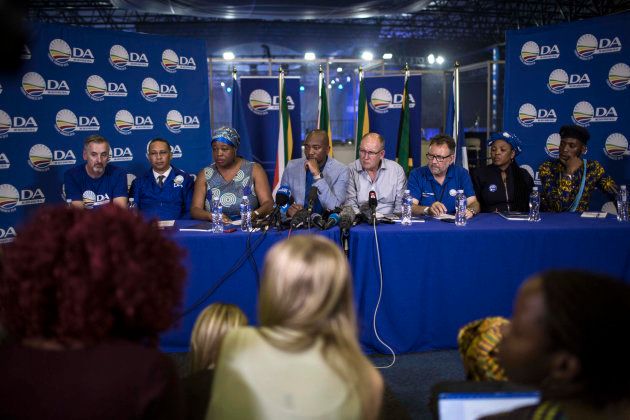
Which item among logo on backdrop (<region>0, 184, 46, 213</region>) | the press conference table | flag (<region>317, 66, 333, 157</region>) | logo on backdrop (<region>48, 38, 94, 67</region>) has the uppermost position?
logo on backdrop (<region>48, 38, 94, 67</region>)

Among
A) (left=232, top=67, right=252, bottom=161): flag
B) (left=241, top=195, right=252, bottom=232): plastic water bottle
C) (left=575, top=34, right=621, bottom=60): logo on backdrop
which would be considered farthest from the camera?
(left=232, top=67, right=252, bottom=161): flag

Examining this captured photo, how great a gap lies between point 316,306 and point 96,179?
139 inches

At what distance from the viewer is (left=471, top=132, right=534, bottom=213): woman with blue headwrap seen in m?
3.94

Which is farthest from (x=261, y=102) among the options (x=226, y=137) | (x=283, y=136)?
(x=226, y=137)

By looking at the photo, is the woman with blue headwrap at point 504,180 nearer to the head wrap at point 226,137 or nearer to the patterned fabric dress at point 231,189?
the patterned fabric dress at point 231,189

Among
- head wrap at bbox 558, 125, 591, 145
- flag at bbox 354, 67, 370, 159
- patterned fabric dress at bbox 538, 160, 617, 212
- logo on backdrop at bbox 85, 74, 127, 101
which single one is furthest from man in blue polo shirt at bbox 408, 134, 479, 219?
logo on backdrop at bbox 85, 74, 127, 101

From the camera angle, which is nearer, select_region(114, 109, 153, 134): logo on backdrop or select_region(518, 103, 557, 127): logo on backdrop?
select_region(114, 109, 153, 134): logo on backdrop

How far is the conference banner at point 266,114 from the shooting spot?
5734 millimetres

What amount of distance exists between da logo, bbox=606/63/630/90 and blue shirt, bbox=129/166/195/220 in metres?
4.46

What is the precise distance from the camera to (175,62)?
538 centimetres

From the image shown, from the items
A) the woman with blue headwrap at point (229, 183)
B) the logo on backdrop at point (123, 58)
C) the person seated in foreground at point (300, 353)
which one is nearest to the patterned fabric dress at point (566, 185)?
the woman with blue headwrap at point (229, 183)

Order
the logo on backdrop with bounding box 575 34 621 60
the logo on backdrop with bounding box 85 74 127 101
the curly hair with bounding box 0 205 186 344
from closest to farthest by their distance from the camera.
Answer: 1. the curly hair with bounding box 0 205 186 344
2. the logo on backdrop with bounding box 85 74 127 101
3. the logo on backdrop with bounding box 575 34 621 60

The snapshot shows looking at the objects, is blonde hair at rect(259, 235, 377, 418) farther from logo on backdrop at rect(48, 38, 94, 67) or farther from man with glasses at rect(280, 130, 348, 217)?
logo on backdrop at rect(48, 38, 94, 67)

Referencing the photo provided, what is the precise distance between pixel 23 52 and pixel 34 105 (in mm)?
4195
